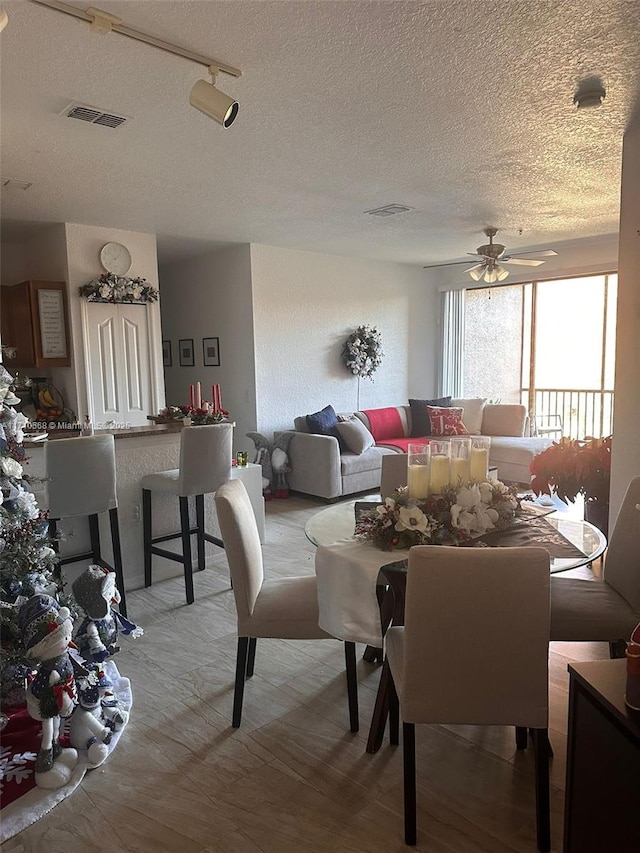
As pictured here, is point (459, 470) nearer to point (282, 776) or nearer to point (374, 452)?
point (282, 776)

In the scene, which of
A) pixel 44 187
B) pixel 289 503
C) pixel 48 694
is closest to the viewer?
pixel 48 694

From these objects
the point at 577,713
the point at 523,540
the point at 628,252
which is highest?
the point at 628,252

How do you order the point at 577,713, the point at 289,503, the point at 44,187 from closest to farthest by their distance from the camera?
the point at 577,713 → the point at 44,187 → the point at 289,503

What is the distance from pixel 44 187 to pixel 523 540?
3739 mm

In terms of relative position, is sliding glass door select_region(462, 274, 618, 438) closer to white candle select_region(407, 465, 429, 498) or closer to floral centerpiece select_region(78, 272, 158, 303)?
floral centerpiece select_region(78, 272, 158, 303)

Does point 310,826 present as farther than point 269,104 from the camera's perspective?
No

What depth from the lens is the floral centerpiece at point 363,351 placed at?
7.08 meters

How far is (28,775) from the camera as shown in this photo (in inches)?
80.7

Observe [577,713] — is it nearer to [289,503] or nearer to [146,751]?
[146,751]

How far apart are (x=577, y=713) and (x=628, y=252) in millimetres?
2649

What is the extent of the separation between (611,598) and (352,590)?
1.03 meters

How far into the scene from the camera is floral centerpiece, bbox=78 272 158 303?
5.16m

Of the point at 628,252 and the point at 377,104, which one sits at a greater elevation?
the point at 377,104

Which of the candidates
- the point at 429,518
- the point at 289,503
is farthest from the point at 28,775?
the point at 289,503
